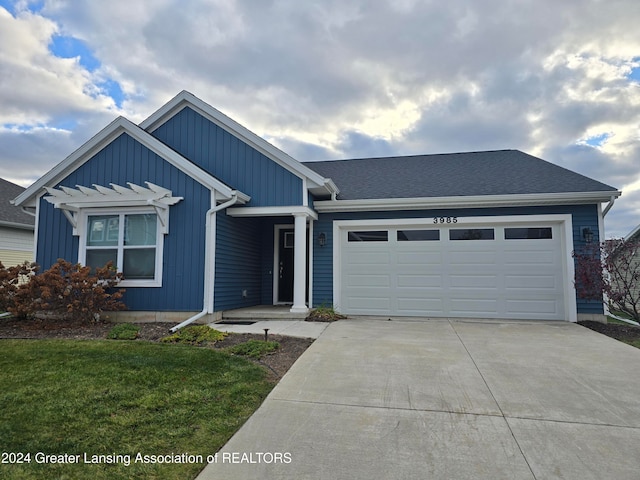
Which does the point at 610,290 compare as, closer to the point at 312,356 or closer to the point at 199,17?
the point at 312,356

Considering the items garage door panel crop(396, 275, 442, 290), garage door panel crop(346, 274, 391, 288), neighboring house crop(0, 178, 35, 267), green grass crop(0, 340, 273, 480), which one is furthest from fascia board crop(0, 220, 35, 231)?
garage door panel crop(396, 275, 442, 290)

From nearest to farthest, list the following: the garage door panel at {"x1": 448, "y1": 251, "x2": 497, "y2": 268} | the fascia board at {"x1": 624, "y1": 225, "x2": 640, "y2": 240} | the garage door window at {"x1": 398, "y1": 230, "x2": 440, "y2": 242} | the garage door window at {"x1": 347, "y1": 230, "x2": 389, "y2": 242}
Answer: the garage door panel at {"x1": 448, "y1": 251, "x2": 497, "y2": 268}
the garage door window at {"x1": 398, "y1": 230, "x2": 440, "y2": 242}
the garage door window at {"x1": 347, "y1": 230, "x2": 389, "y2": 242}
the fascia board at {"x1": 624, "y1": 225, "x2": 640, "y2": 240}

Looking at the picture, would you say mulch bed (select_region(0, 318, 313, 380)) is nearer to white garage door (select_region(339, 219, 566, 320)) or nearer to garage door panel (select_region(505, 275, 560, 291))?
white garage door (select_region(339, 219, 566, 320))

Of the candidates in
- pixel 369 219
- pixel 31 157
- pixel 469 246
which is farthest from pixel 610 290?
pixel 31 157

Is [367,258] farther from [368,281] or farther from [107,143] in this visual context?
[107,143]

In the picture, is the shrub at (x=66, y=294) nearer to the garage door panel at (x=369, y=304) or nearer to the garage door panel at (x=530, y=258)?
the garage door panel at (x=369, y=304)

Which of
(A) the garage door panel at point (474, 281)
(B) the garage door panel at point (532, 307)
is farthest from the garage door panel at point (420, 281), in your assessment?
(B) the garage door panel at point (532, 307)

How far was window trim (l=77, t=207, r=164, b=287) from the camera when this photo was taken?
325 inches

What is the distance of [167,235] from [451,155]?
9.25 metres

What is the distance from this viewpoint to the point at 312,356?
543cm

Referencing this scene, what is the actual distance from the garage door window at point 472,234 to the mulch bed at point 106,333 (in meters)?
4.94

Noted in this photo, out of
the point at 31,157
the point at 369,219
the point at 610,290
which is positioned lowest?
the point at 610,290

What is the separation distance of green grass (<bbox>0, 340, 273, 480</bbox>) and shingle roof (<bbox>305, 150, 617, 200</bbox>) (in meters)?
6.39

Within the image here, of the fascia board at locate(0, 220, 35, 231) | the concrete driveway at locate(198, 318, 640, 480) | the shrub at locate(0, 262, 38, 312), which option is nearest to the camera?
the concrete driveway at locate(198, 318, 640, 480)
